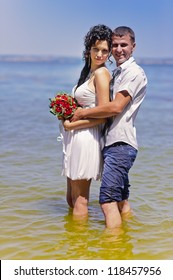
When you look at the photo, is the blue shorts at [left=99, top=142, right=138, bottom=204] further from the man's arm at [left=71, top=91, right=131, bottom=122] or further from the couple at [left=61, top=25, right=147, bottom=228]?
the man's arm at [left=71, top=91, right=131, bottom=122]

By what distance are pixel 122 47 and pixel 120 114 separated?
23.8 inches

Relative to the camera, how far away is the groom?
17.0ft

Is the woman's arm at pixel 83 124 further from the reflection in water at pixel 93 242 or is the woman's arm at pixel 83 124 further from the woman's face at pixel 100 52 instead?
the reflection in water at pixel 93 242

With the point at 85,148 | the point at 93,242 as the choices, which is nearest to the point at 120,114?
the point at 85,148

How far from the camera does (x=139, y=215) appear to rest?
6383mm

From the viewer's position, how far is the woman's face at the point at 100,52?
545cm

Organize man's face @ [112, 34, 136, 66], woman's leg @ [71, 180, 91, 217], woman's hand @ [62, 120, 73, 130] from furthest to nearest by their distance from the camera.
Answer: woman's leg @ [71, 180, 91, 217], woman's hand @ [62, 120, 73, 130], man's face @ [112, 34, 136, 66]

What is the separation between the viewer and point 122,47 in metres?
5.29

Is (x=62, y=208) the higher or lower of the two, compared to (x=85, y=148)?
lower

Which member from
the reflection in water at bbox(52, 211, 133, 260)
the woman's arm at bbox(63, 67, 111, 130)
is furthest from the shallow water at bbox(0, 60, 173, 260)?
the woman's arm at bbox(63, 67, 111, 130)

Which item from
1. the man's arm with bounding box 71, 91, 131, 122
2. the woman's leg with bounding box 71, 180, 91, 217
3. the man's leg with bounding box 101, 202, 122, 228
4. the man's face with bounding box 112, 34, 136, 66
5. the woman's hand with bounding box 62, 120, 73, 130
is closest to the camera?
the man's arm with bounding box 71, 91, 131, 122

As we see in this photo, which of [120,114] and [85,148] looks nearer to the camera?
[120,114]

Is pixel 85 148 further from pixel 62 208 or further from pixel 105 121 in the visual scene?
pixel 62 208

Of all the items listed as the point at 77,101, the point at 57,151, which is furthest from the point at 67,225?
the point at 57,151
